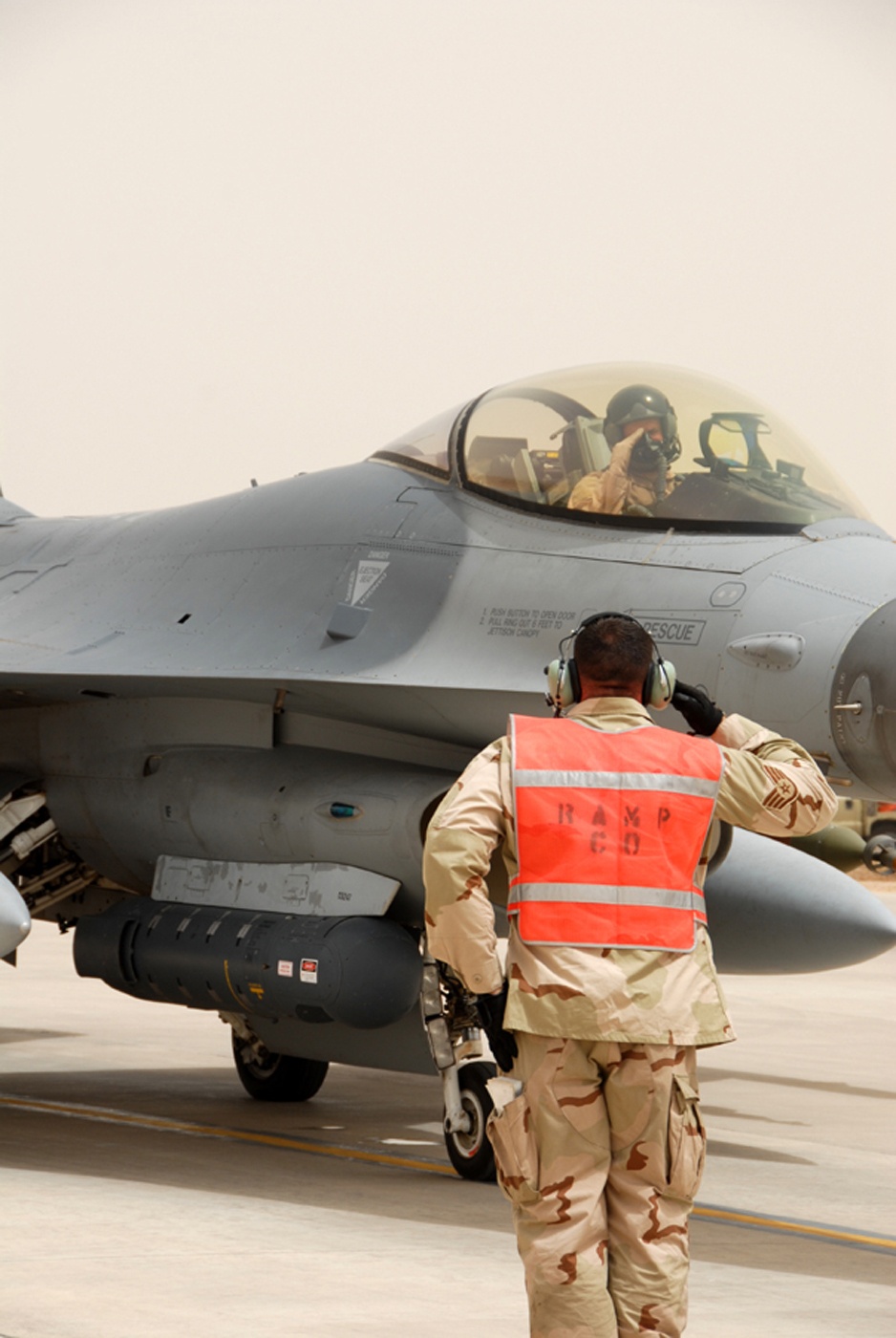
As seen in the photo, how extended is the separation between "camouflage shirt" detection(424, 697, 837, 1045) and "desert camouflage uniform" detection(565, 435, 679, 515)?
358 centimetres

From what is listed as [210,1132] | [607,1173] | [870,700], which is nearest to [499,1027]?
[607,1173]

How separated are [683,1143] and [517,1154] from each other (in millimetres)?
365

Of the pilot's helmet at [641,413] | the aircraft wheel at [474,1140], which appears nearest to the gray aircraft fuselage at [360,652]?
the pilot's helmet at [641,413]

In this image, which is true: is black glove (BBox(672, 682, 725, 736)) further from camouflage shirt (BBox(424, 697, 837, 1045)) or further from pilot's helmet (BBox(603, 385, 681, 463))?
pilot's helmet (BBox(603, 385, 681, 463))

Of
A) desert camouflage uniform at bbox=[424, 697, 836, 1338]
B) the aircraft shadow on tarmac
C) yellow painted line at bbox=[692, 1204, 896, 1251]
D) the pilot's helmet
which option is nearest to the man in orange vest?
desert camouflage uniform at bbox=[424, 697, 836, 1338]

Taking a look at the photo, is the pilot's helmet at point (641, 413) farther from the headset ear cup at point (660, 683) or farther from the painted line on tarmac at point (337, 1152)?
the headset ear cup at point (660, 683)

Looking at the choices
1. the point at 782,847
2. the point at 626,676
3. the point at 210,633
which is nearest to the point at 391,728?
the point at 210,633

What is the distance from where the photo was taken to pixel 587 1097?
4094mm

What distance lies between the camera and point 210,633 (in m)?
8.69

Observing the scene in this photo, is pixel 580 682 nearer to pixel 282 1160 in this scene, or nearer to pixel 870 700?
pixel 870 700

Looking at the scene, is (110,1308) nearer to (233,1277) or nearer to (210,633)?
(233,1277)

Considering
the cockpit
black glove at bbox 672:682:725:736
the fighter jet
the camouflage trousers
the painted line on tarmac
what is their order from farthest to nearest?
the cockpit → the fighter jet → the painted line on tarmac → black glove at bbox 672:682:725:736 → the camouflage trousers

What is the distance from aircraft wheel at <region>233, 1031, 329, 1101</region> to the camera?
954 cm

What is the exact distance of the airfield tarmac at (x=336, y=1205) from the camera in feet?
17.0
